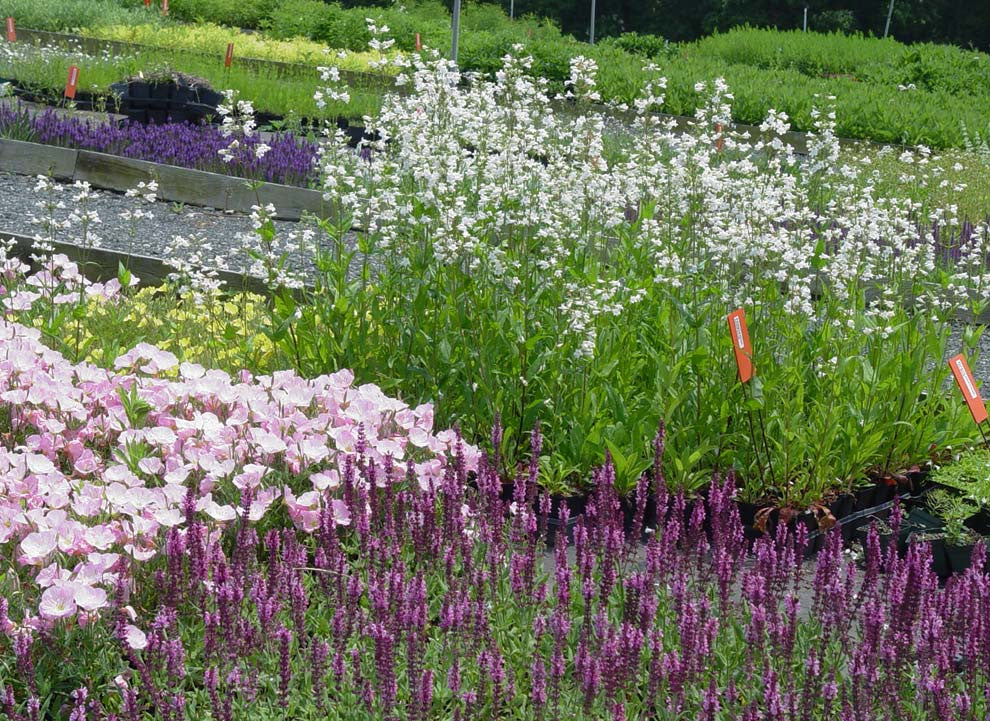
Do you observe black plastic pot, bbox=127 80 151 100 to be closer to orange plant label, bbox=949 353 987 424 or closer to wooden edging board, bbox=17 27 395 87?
wooden edging board, bbox=17 27 395 87

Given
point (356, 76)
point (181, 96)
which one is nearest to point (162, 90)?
point (181, 96)

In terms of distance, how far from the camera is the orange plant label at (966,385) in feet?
14.8

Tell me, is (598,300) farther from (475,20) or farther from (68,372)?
(475,20)

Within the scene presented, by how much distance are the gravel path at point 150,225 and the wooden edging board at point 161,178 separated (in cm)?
12

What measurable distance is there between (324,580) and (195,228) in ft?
23.6

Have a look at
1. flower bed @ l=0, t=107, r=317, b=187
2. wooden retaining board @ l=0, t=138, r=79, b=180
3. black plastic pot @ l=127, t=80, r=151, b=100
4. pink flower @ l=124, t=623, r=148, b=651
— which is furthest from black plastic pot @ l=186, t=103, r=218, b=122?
pink flower @ l=124, t=623, r=148, b=651

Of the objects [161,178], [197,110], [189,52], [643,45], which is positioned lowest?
[161,178]

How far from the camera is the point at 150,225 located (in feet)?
33.1

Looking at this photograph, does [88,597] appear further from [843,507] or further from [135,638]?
[843,507]

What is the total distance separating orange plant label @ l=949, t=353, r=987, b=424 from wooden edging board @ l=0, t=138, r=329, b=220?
6.40 meters

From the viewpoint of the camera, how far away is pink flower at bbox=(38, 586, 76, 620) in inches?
126

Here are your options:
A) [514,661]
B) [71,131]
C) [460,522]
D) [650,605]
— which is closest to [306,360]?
[460,522]

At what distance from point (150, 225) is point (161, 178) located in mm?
1150

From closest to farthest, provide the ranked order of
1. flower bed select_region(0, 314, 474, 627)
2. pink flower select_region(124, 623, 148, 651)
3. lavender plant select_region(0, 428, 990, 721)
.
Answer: lavender plant select_region(0, 428, 990, 721)
pink flower select_region(124, 623, 148, 651)
flower bed select_region(0, 314, 474, 627)
